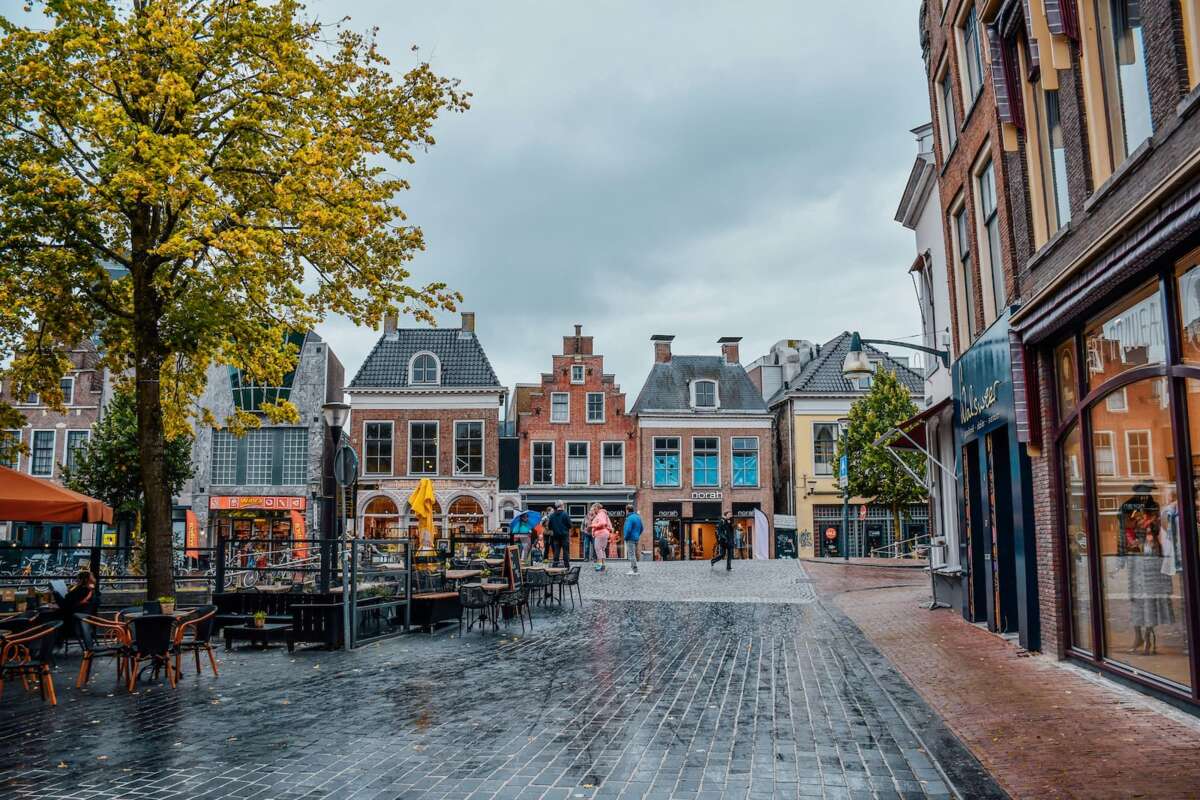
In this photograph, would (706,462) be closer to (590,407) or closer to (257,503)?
(590,407)

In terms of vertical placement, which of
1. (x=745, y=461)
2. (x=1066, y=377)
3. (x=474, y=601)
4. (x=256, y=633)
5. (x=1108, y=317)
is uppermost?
(x=745, y=461)

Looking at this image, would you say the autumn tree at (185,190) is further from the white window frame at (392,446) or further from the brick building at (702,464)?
the brick building at (702,464)

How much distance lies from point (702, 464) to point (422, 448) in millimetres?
12761

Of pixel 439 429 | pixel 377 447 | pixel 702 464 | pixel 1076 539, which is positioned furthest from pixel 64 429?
pixel 1076 539

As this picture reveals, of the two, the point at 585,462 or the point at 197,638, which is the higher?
the point at 585,462

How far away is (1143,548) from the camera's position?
7.66 m

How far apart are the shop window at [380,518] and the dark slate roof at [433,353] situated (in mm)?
5179

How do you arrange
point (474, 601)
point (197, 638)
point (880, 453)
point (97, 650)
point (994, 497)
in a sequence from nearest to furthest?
point (97, 650) → point (197, 638) → point (994, 497) → point (474, 601) → point (880, 453)

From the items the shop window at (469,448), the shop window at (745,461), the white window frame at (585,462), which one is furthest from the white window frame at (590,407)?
the shop window at (745,461)

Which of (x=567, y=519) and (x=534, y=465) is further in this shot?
(x=534, y=465)

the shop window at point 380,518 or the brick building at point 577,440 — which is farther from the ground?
the brick building at point 577,440

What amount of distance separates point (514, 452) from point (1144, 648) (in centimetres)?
3798

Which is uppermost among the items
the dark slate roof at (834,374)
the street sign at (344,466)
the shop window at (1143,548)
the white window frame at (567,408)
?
the dark slate roof at (834,374)

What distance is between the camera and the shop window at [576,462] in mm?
42188
